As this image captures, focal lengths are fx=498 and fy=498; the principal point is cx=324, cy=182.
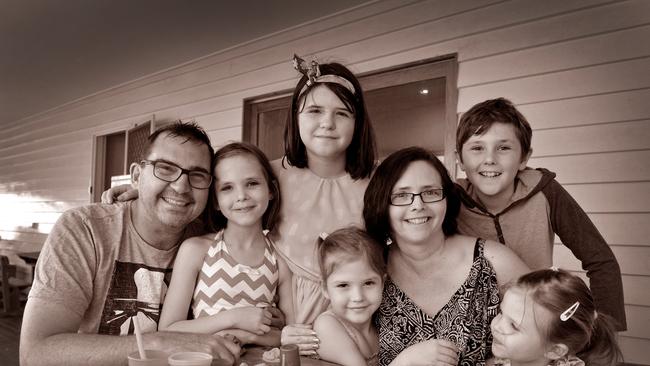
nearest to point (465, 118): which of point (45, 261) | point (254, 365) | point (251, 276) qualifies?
point (251, 276)

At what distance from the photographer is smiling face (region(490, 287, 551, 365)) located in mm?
1396

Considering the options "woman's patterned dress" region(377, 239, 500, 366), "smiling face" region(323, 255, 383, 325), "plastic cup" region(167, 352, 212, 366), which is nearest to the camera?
"plastic cup" region(167, 352, 212, 366)

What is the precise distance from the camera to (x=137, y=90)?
6949 mm

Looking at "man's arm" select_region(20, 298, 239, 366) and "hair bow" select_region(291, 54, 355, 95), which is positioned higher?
"hair bow" select_region(291, 54, 355, 95)

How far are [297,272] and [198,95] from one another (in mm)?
4489

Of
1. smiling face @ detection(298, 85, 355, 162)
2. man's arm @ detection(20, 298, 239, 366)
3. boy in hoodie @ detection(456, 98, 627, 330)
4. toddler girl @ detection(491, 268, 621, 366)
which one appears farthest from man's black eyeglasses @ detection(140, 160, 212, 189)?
toddler girl @ detection(491, 268, 621, 366)

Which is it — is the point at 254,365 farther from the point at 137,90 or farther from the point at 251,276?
the point at 137,90

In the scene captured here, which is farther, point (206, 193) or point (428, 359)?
point (206, 193)

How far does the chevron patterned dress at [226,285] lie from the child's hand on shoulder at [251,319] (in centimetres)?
12

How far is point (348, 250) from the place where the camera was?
65.6 inches

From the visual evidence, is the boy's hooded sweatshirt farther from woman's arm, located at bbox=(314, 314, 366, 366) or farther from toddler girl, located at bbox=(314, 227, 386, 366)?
woman's arm, located at bbox=(314, 314, 366, 366)

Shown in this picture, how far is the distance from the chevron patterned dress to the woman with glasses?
1.41 feet

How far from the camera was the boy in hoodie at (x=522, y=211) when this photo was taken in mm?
1900

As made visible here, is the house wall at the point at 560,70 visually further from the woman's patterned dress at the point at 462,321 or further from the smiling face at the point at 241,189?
the smiling face at the point at 241,189
